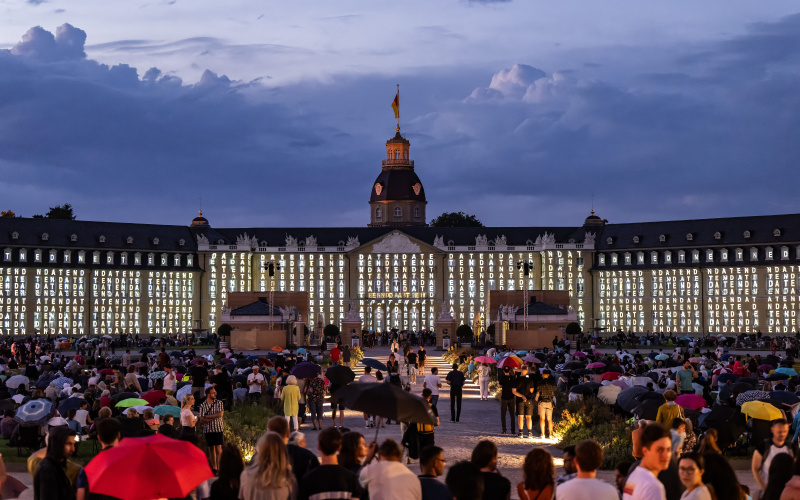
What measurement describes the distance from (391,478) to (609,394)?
17.3 meters

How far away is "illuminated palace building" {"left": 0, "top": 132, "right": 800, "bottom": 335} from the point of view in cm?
11431

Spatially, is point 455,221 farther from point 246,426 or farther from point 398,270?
point 246,426

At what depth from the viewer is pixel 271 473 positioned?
10.4 m

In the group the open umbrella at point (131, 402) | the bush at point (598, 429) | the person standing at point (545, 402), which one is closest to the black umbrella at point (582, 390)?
the bush at point (598, 429)

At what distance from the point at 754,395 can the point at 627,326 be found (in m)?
100

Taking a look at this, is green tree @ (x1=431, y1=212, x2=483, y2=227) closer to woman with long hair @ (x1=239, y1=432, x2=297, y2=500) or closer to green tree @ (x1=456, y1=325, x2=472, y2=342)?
green tree @ (x1=456, y1=325, x2=472, y2=342)

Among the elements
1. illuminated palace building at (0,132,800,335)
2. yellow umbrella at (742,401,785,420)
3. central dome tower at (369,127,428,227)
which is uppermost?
central dome tower at (369,127,428,227)

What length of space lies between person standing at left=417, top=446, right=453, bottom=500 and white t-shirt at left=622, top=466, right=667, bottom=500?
5.19 ft

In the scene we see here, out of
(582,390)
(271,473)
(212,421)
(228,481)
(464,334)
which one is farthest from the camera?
(464,334)

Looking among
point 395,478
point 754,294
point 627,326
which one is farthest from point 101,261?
point 395,478

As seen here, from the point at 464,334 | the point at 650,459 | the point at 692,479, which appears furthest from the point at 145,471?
the point at 464,334

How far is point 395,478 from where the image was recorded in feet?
34.6

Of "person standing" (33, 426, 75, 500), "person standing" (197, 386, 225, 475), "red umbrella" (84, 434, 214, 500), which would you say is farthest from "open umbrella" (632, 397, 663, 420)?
"person standing" (33, 426, 75, 500)

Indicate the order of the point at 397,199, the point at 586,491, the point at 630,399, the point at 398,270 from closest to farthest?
the point at 586,491, the point at 630,399, the point at 398,270, the point at 397,199
